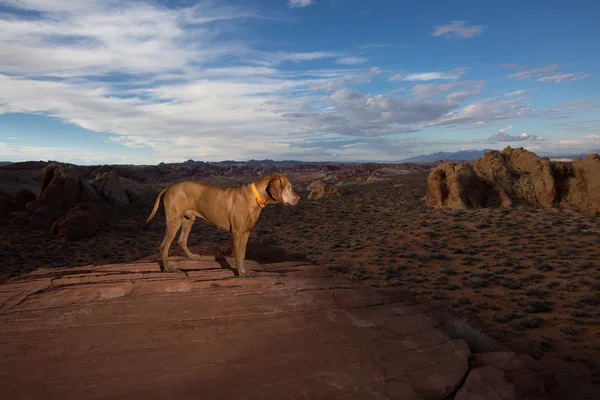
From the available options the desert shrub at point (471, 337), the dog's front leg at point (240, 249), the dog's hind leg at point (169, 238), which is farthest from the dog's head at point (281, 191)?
the desert shrub at point (471, 337)

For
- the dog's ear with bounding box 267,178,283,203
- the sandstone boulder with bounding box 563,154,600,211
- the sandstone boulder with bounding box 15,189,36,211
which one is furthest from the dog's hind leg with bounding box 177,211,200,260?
the sandstone boulder with bounding box 15,189,36,211

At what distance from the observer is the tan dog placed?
20.7 feet

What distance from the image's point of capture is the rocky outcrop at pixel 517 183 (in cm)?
2991

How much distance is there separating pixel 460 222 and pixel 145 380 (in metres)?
25.5

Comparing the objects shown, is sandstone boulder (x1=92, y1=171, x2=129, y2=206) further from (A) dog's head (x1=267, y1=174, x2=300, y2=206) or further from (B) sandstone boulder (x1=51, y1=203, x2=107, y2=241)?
(A) dog's head (x1=267, y1=174, x2=300, y2=206)

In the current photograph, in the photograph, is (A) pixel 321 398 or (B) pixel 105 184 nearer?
(A) pixel 321 398

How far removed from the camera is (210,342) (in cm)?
442

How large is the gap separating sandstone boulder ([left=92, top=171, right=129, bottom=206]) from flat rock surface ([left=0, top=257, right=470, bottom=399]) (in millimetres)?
38831

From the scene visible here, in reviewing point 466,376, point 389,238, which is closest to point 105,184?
point 389,238

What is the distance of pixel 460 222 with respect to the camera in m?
25.0

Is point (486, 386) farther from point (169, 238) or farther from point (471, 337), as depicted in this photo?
point (169, 238)

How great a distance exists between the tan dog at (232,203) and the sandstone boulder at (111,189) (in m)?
39.2

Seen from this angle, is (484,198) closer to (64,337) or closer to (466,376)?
(466,376)

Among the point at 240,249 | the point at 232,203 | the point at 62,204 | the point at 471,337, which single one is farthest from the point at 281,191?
the point at 62,204
